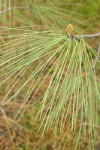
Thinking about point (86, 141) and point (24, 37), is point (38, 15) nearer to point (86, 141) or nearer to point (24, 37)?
point (24, 37)

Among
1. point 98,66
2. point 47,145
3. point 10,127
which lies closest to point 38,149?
point 47,145

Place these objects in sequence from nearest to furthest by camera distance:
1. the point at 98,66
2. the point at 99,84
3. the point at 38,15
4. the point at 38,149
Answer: the point at 99,84, the point at 38,15, the point at 38,149, the point at 98,66

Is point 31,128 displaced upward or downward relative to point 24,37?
downward

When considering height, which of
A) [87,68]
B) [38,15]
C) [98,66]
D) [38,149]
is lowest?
[38,149]

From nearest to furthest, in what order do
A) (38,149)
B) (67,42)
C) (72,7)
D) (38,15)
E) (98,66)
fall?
(67,42), (38,15), (38,149), (98,66), (72,7)

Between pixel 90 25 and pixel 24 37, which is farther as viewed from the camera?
pixel 90 25

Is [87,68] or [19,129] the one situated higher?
[87,68]

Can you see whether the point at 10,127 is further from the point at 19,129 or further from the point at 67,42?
the point at 67,42

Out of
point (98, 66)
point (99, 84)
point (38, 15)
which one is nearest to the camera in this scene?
point (99, 84)

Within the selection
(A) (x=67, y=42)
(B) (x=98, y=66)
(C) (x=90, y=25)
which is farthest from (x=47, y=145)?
(A) (x=67, y=42)
